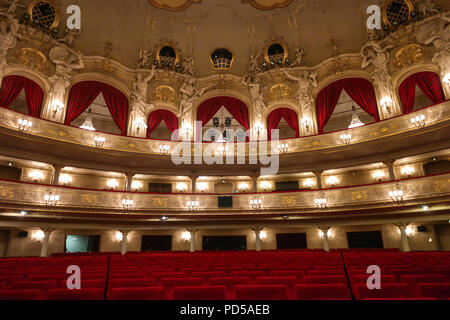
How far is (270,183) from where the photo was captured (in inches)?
674

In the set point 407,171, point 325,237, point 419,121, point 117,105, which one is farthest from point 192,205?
point 407,171

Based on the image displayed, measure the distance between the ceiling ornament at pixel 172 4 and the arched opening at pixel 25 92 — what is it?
8335 mm

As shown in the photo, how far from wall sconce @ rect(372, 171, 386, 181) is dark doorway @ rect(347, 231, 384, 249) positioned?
124 inches

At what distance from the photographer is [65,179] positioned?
14.8m

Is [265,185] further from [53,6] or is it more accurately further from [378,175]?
[53,6]

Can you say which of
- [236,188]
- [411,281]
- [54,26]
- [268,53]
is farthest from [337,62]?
[54,26]

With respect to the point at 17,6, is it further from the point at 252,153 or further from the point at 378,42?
the point at 378,42

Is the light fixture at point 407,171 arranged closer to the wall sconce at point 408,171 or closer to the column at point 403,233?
the wall sconce at point 408,171

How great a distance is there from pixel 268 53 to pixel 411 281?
16.3 metres

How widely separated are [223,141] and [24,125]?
9770 mm

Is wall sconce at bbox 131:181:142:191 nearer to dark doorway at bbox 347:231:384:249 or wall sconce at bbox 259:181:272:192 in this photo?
wall sconce at bbox 259:181:272:192

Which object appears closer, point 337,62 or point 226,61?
point 337,62

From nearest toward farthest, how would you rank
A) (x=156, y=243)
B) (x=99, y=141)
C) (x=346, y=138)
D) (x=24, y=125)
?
(x=24, y=125), (x=99, y=141), (x=346, y=138), (x=156, y=243)

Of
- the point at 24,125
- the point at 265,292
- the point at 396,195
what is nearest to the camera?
the point at 265,292
